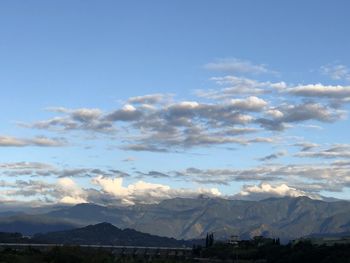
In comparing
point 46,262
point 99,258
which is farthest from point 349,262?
point 46,262

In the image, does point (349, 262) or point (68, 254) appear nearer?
point (68, 254)

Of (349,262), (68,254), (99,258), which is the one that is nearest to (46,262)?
(68,254)

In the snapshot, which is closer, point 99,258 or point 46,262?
point 46,262

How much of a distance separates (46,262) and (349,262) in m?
94.6

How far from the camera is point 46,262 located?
17800 centimetres

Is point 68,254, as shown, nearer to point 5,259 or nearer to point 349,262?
point 5,259

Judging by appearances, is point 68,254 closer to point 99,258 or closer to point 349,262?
point 99,258

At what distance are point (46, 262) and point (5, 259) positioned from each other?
12.0 m

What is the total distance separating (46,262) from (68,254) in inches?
311

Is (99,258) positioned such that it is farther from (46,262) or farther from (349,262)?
(349,262)

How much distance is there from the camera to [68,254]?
184m

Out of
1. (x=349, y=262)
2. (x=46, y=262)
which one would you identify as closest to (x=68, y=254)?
(x=46, y=262)

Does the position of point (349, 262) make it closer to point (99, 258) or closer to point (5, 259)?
point (99, 258)

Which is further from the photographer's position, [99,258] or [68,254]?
[99,258]
